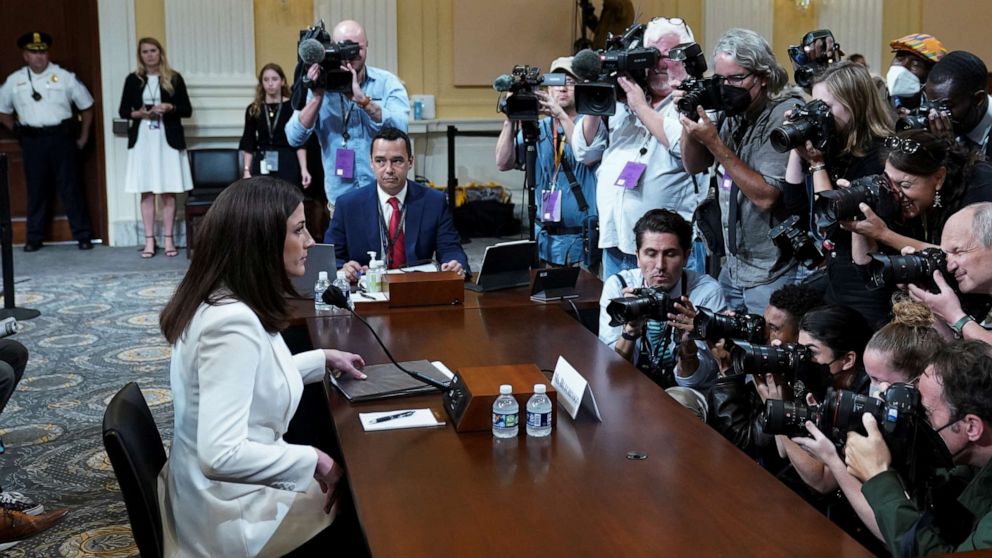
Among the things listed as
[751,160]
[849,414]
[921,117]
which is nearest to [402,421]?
[849,414]

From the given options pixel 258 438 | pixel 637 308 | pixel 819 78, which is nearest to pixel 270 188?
pixel 258 438

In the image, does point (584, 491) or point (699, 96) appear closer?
point (584, 491)

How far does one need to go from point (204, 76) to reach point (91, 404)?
4.49 meters

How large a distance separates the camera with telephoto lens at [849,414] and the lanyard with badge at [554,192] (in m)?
2.85

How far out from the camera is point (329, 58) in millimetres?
5098

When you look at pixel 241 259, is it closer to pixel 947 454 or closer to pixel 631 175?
pixel 947 454

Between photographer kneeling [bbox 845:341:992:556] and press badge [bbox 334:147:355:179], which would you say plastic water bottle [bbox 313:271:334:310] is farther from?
photographer kneeling [bbox 845:341:992:556]

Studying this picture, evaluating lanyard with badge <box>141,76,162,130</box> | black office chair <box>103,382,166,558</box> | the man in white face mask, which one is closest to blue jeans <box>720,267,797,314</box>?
the man in white face mask

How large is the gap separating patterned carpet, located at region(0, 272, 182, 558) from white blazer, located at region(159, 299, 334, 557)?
114cm

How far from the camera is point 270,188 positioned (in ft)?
7.82

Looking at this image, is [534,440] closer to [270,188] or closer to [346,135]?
[270,188]

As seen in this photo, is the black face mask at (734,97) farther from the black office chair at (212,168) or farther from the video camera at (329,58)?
the black office chair at (212,168)

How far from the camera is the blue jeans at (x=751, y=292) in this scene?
11.9 feet

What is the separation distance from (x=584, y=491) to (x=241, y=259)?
0.85m
